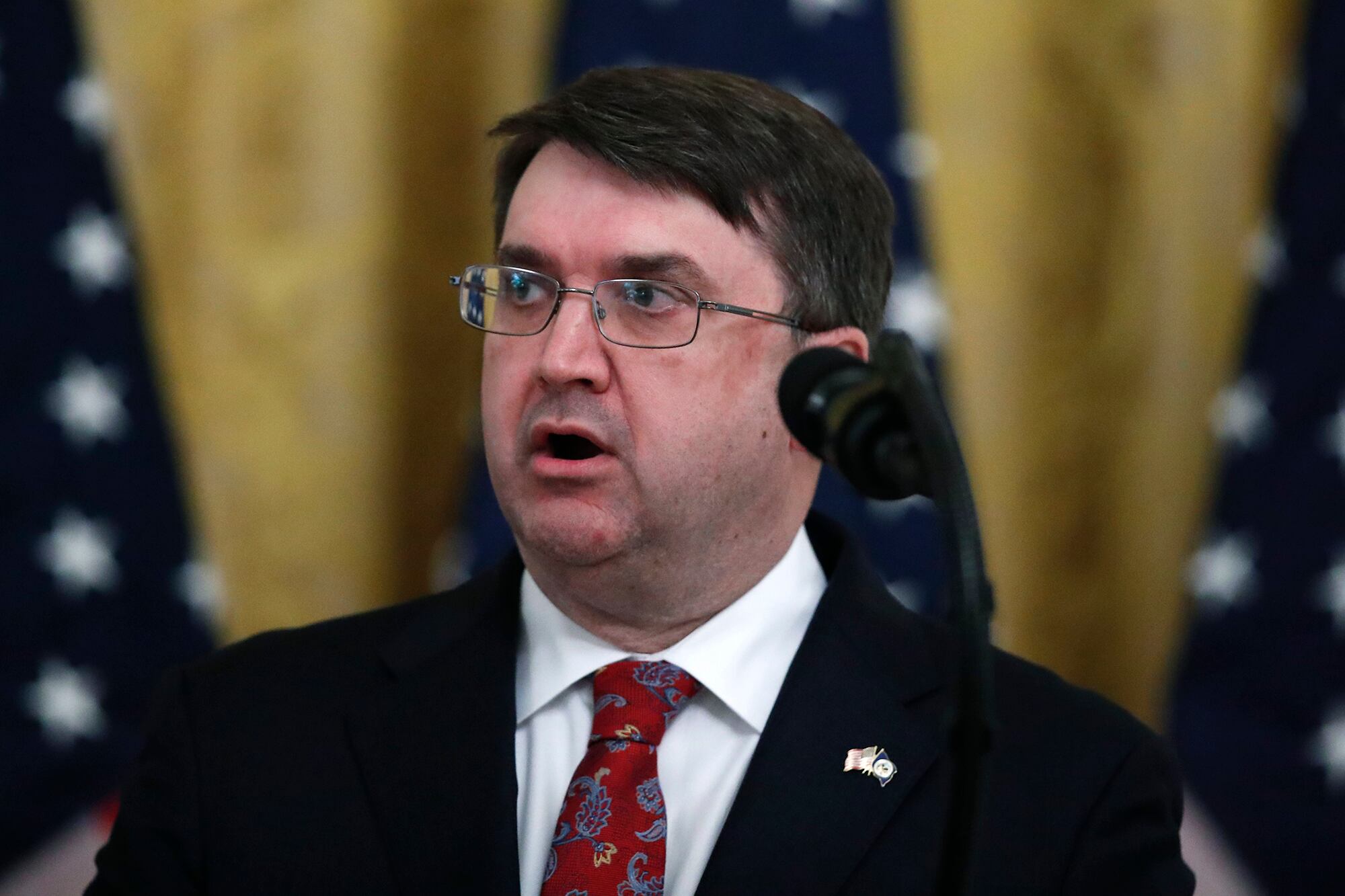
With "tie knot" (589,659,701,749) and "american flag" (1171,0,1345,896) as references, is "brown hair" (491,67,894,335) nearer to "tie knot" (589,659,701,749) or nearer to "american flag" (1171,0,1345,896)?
"tie knot" (589,659,701,749)

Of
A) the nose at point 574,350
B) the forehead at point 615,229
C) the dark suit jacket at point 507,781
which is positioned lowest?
the dark suit jacket at point 507,781

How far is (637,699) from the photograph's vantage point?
1.62 m

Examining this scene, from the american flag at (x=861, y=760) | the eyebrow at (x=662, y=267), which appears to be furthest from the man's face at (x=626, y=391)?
the american flag at (x=861, y=760)

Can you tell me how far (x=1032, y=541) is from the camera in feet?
7.99

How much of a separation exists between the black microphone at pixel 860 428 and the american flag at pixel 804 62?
1478 millimetres

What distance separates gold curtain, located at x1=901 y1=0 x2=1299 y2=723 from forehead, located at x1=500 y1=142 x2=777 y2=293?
36.7 inches

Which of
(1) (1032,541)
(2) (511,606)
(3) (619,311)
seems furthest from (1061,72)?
(2) (511,606)

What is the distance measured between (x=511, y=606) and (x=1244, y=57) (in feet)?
5.49

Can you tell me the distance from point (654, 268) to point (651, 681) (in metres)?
0.52

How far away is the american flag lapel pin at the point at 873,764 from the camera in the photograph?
5.14 feet

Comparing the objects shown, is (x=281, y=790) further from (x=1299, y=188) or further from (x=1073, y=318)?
(x=1299, y=188)

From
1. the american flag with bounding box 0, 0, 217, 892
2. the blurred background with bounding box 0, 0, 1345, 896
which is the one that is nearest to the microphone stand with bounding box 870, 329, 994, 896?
the blurred background with bounding box 0, 0, 1345, 896

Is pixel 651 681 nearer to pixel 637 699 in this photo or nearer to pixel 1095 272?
pixel 637 699

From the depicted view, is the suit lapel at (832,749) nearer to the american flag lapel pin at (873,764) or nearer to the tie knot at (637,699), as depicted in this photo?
the american flag lapel pin at (873,764)
